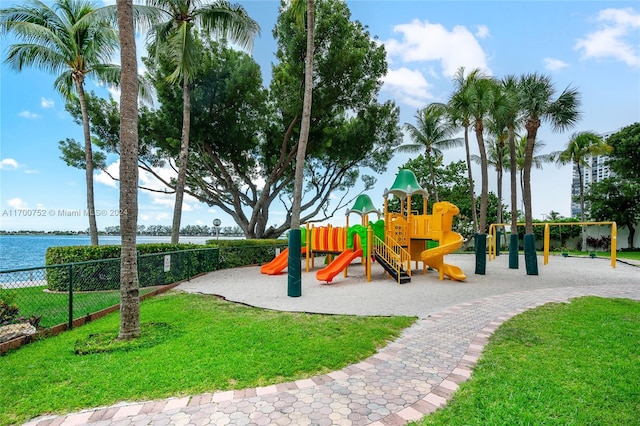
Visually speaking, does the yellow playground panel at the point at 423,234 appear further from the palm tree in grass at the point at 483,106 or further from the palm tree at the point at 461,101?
the palm tree at the point at 461,101

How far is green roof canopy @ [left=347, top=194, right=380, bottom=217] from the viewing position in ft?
48.1

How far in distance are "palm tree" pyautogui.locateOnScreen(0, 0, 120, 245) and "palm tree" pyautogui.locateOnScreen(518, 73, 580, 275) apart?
49.6 ft

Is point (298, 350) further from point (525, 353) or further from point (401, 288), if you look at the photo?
point (401, 288)

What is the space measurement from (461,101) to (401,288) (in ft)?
30.6

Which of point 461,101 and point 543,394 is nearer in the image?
point 543,394

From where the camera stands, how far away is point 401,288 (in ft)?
30.7

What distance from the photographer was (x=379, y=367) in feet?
12.3

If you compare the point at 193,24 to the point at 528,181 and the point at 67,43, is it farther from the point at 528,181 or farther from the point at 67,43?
the point at 528,181

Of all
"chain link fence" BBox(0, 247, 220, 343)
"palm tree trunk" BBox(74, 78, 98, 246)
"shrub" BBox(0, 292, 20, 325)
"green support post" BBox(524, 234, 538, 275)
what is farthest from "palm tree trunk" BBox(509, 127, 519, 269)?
"palm tree trunk" BBox(74, 78, 98, 246)

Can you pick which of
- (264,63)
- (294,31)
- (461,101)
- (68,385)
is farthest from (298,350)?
(264,63)

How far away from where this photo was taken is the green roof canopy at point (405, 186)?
41.7 feet

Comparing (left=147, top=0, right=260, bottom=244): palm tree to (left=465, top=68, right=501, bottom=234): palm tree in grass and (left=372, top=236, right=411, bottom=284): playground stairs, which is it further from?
(left=465, top=68, right=501, bottom=234): palm tree in grass

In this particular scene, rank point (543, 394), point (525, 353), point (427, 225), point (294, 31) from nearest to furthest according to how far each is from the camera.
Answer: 1. point (543, 394)
2. point (525, 353)
3. point (427, 225)
4. point (294, 31)

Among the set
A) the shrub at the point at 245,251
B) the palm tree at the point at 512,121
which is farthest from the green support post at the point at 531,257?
the shrub at the point at 245,251
